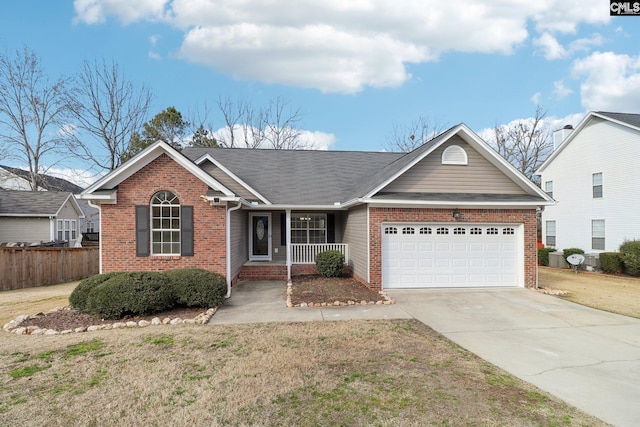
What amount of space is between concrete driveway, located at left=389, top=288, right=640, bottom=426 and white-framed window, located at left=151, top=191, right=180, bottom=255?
22.7 ft

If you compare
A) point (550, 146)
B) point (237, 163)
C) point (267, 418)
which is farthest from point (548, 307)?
point (550, 146)

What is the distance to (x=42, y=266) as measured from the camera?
49.0ft

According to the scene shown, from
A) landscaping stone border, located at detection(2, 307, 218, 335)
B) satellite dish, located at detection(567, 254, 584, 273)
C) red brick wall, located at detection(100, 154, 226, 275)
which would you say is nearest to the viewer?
landscaping stone border, located at detection(2, 307, 218, 335)

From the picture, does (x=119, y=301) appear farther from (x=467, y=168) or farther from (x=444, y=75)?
(x=444, y=75)

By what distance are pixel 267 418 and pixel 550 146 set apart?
3836 centimetres

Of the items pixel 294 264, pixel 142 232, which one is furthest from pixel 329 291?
pixel 142 232

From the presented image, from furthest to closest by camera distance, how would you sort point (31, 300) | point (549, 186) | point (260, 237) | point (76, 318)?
point (549, 186) → point (260, 237) → point (31, 300) → point (76, 318)

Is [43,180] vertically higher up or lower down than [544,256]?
higher up

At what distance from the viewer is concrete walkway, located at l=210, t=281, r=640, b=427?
15.3 feet

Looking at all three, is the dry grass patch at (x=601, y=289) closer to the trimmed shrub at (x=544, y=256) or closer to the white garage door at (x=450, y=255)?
the white garage door at (x=450, y=255)

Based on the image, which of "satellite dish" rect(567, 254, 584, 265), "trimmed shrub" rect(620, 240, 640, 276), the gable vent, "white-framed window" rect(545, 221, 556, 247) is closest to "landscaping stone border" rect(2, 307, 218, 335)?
the gable vent

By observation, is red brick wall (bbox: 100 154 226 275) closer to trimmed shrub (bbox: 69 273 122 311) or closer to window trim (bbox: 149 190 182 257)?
window trim (bbox: 149 190 182 257)

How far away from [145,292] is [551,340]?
8726mm

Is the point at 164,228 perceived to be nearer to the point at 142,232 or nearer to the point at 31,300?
the point at 142,232
